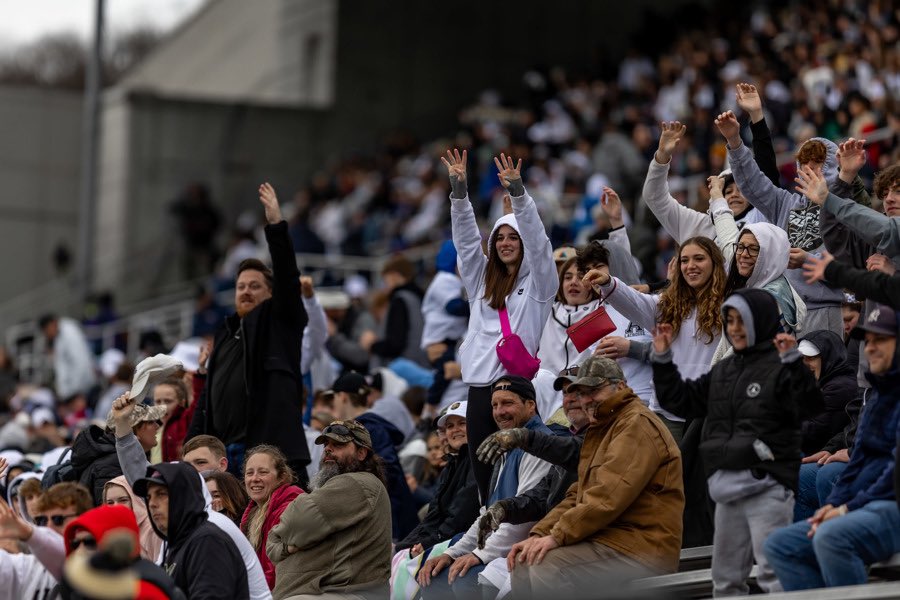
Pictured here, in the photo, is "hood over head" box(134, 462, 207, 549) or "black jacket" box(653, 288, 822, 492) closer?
Answer: "black jacket" box(653, 288, 822, 492)

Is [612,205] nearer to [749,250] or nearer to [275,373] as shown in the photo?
[749,250]

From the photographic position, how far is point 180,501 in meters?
7.52

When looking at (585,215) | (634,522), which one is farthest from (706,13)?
(634,522)

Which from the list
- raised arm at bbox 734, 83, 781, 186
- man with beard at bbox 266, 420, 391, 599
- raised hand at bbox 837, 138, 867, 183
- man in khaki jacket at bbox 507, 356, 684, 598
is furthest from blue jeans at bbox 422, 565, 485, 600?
raised arm at bbox 734, 83, 781, 186

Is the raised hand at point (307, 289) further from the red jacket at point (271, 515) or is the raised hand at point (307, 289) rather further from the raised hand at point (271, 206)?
the red jacket at point (271, 515)

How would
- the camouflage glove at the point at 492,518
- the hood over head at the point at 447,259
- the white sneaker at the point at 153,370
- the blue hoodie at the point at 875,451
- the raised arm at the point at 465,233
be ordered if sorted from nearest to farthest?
the blue hoodie at the point at 875,451, the camouflage glove at the point at 492,518, the raised arm at the point at 465,233, the white sneaker at the point at 153,370, the hood over head at the point at 447,259

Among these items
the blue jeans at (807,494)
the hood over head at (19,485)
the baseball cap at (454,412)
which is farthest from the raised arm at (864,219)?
the hood over head at (19,485)

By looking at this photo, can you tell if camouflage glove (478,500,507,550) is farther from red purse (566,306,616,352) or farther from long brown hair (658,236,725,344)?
long brown hair (658,236,725,344)

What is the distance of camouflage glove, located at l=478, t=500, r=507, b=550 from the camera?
824 cm

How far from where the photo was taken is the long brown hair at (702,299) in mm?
8570

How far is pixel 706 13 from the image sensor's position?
2581cm

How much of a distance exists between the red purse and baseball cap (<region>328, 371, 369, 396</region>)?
102 inches

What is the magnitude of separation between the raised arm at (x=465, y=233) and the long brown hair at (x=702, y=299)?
1.09 metres

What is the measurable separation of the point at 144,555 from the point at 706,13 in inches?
749
